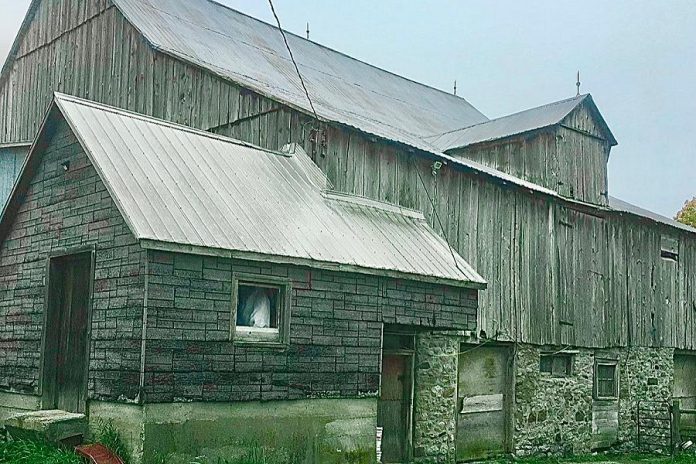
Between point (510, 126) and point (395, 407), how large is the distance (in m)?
7.94

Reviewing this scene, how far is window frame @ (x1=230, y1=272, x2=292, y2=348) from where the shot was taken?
35.1 ft

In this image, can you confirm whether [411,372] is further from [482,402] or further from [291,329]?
[291,329]

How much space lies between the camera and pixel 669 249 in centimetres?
2186

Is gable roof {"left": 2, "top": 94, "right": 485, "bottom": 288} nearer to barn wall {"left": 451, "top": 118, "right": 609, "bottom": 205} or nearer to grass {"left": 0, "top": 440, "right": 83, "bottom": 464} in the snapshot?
grass {"left": 0, "top": 440, "right": 83, "bottom": 464}

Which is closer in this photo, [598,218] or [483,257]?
[483,257]

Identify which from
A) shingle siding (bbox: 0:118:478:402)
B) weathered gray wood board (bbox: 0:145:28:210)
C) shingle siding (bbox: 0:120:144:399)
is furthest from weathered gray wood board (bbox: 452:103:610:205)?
weathered gray wood board (bbox: 0:145:28:210)

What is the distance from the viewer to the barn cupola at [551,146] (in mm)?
18906

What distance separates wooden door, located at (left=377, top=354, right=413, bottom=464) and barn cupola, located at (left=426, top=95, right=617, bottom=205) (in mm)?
6126

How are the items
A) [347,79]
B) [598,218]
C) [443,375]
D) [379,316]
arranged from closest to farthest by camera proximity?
[379,316], [443,375], [598,218], [347,79]

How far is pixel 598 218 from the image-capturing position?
64.8 ft

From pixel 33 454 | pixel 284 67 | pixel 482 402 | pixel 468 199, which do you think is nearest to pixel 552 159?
pixel 468 199

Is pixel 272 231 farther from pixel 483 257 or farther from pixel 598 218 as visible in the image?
pixel 598 218

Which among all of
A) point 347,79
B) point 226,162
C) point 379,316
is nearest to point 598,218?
point 347,79

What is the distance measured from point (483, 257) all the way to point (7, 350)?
8.34 meters
